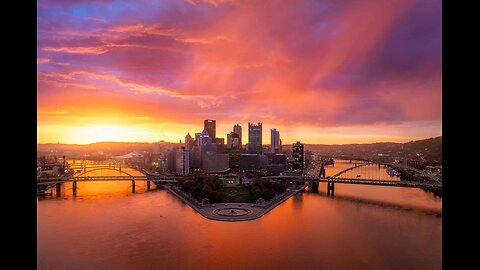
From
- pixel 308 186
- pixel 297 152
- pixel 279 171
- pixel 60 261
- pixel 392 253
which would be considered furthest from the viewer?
pixel 297 152

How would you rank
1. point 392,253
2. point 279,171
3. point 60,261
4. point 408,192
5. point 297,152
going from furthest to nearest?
point 297,152, point 279,171, point 408,192, point 392,253, point 60,261

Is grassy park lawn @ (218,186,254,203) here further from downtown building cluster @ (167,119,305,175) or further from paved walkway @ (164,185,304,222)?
downtown building cluster @ (167,119,305,175)

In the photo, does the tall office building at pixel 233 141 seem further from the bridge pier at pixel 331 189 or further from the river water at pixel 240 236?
the river water at pixel 240 236

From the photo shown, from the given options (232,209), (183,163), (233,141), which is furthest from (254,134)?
(232,209)

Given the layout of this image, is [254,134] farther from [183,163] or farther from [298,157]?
[183,163]

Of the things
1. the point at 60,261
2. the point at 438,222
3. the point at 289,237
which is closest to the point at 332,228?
the point at 289,237
